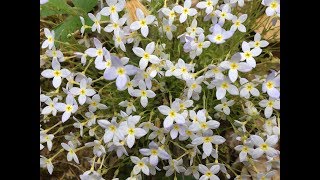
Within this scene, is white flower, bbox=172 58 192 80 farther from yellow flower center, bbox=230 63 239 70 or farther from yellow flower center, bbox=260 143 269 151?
yellow flower center, bbox=260 143 269 151

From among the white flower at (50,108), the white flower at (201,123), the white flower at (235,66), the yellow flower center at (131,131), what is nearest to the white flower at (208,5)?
the white flower at (235,66)

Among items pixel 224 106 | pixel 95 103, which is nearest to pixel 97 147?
pixel 95 103

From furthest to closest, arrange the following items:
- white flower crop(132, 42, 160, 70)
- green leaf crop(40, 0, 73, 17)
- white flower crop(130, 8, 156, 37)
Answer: green leaf crop(40, 0, 73, 17), white flower crop(130, 8, 156, 37), white flower crop(132, 42, 160, 70)

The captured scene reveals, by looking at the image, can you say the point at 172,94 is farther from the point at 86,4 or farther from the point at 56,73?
the point at 86,4

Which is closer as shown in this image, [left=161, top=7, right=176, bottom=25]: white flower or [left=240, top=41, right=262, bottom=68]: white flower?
[left=240, top=41, right=262, bottom=68]: white flower

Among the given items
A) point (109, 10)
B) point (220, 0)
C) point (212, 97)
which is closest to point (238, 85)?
point (212, 97)

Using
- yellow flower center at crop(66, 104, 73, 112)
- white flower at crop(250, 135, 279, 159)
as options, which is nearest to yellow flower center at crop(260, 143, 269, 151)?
white flower at crop(250, 135, 279, 159)

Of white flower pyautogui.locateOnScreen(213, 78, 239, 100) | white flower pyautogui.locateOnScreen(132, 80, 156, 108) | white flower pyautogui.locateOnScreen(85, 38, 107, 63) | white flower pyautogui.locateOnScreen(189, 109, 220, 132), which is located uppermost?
white flower pyautogui.locateOnScreen(85, 38, 107, 63)
